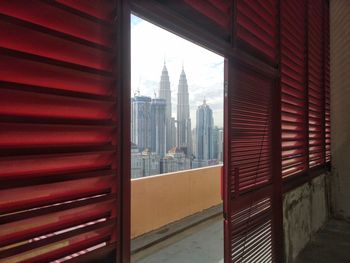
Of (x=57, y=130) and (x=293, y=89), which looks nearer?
(x=57, y=130)

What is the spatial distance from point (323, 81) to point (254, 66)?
Answer: 10.0 ft

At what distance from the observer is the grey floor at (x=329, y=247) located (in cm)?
377

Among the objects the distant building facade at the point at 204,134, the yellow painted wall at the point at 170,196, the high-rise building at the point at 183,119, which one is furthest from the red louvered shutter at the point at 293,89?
the distant building facade at the point at 204,134

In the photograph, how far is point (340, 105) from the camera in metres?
5.64

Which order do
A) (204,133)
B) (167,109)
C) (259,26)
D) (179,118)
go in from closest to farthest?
(259,26) < (167,109) < (179,118) < (204,133)

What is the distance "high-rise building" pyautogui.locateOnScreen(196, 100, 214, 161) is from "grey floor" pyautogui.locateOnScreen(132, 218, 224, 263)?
242cm

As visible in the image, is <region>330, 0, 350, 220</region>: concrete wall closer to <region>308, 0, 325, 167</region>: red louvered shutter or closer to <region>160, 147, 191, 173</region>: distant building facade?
<region>308, 0, 325, 167</region>: red louvered shutter

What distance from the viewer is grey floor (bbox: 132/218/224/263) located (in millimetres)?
3859

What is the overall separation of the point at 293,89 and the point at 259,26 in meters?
1.23

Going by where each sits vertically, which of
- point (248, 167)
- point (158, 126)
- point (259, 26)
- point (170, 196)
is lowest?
point (170, 196)

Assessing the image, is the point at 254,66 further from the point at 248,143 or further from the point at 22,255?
the point at 22,255

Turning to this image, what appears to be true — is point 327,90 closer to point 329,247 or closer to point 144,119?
point 329,247

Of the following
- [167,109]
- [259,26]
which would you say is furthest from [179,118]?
[259,26]

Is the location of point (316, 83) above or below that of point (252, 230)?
above
